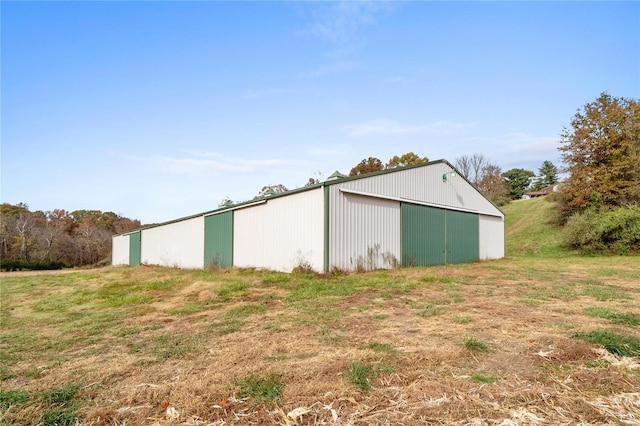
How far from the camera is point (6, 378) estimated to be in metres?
3.42

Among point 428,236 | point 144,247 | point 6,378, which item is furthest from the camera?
point 144,247

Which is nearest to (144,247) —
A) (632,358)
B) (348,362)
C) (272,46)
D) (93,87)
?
(93,87)

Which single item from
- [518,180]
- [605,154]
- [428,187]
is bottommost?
[428,187]

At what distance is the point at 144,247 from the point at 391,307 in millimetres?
23460

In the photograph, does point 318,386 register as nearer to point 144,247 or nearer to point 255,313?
point 255,313

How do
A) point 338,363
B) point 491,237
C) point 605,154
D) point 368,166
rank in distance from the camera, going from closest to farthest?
point 338,363 → point 491,237 → point 605,154 → point 368,166

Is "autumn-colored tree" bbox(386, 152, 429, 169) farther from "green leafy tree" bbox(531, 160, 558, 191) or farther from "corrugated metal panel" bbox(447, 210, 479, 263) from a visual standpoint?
"green leafy tree" bbox(531, 160, 558, 191)

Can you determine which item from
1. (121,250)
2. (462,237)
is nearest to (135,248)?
(121,250)

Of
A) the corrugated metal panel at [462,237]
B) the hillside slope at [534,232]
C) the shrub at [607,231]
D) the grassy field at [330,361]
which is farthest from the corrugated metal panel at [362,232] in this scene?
the shrub at [607,231]

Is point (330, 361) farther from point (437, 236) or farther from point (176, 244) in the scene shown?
point (176, 244)

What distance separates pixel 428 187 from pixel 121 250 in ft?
89.6

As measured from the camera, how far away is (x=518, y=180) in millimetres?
68812

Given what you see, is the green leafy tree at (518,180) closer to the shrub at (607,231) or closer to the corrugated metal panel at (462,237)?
the shrub at (607,231)

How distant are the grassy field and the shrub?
1718 centimetres
